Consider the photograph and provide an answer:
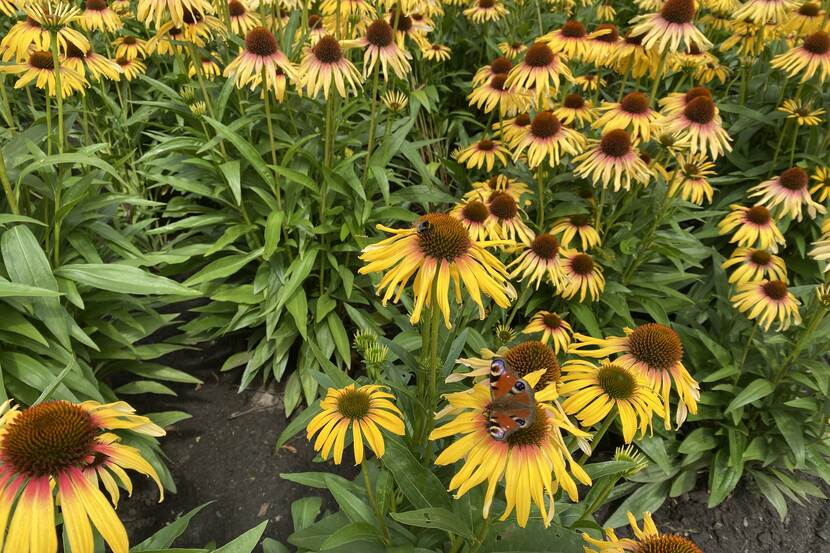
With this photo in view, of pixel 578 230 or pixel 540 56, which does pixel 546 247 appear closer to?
pixel 578 230

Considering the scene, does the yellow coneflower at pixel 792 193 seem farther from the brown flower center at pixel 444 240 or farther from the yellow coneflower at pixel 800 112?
the brown flower center at pixel 444 240

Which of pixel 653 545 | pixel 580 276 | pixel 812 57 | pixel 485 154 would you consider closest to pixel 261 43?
pixel 485 154

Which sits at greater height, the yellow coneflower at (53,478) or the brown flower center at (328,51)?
the brown flower center at (328,51)

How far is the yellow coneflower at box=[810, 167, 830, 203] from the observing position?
3090 millimetres

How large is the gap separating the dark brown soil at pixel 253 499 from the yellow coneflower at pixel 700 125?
5.80 ft

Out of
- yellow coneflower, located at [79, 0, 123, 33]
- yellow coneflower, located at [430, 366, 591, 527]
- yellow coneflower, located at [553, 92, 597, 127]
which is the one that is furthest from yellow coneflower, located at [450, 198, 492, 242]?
yellow coneflower, located at [79, 0, 123, 33]

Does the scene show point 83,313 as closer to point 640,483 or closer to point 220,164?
point 220,164

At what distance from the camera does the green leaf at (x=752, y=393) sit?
2.44m

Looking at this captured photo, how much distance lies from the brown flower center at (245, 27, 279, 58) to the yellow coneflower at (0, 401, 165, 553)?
2.00 m

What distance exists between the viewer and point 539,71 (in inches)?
114

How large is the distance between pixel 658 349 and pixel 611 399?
0.88 feet

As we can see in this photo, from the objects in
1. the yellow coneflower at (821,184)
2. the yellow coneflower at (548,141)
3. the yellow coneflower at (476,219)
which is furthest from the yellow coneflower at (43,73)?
the yellow coneflower at (821,184)

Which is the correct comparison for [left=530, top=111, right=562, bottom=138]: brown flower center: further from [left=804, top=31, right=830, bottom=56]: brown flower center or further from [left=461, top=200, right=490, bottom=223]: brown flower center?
[left=804, top=31, right=830, bottom=56]: brown flower center

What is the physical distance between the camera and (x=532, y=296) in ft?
9.77
